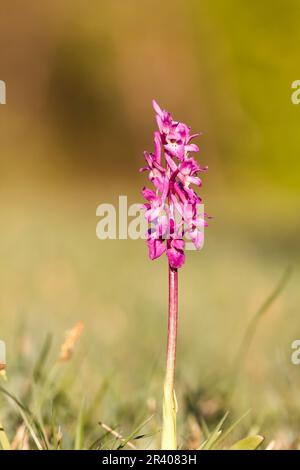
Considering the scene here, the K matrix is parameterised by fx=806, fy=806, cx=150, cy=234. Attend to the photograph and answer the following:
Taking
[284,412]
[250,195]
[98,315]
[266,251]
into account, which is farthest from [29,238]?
[250,195]

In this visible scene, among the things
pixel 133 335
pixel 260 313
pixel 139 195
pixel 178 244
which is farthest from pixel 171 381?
pixel 139 195

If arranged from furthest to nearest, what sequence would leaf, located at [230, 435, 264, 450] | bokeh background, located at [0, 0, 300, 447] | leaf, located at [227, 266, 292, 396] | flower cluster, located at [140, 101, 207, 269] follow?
bokeh background, located at [0, 0, 300, 447], leaf, located at [227, 266, 292, 396], leaf, located at [230, 435, 264, 450], flower cluster, located at [140, 101, 207, 269]

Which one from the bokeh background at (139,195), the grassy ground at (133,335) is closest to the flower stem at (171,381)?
the grassy ground at (133,335)

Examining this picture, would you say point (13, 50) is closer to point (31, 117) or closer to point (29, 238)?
point (31, 117)

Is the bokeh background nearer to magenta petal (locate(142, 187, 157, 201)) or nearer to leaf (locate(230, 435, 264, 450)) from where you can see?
leaf (locate(230, 435, 264, 450))

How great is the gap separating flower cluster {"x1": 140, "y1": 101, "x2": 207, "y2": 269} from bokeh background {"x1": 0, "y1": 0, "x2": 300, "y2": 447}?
48 centimetres

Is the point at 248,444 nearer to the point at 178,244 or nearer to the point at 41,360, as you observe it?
the point at 178,244

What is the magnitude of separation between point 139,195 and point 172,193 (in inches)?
189

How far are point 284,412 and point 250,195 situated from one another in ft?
16.8

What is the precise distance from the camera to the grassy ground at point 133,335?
1191 millimetres

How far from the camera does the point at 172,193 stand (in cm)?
77

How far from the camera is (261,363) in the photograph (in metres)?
1.82

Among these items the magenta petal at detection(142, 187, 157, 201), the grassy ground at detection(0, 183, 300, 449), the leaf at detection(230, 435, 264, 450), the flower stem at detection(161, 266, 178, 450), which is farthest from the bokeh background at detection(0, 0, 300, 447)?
the magenta petal at detection(142, 187, 157, 201)

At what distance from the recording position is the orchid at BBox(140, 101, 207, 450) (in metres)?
0.76
